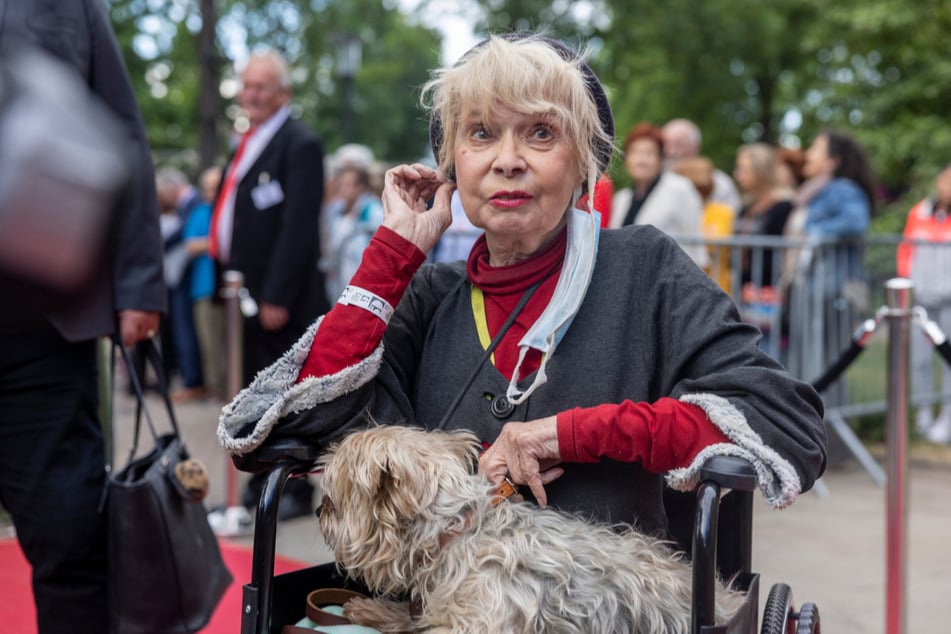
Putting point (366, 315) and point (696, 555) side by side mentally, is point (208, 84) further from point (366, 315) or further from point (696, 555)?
point (696, 555)

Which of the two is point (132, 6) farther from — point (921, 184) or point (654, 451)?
point (654, 451)

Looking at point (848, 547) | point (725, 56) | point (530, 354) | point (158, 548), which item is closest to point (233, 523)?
point (158, 548)

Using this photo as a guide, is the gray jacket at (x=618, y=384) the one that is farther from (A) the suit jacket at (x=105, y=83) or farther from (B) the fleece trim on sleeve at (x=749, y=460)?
(A) the suit jacket at (x=105, y=83)

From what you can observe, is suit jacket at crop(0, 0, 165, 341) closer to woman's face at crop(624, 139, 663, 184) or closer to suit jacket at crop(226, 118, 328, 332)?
suit jacket at crop(226, 118, 328, 332)

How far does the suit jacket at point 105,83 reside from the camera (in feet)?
8.52

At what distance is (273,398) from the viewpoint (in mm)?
2145

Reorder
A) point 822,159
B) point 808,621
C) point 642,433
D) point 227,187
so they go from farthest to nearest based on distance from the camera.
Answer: point 822,159 → point 227,187 → point 808,621 → point 642,433

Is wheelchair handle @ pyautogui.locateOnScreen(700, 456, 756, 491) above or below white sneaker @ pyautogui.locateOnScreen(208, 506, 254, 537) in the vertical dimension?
above

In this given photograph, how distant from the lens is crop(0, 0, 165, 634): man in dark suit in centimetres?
270

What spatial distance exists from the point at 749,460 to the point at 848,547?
3743mm

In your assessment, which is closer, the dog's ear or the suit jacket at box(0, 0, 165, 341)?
the dog's ear

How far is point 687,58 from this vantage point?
67.9 feet

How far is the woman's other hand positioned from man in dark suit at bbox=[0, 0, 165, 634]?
3.55 feet

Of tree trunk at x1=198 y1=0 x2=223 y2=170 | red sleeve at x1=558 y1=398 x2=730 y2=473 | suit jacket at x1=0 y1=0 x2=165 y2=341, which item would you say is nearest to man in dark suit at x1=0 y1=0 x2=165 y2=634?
suit jacket at x1=0 y1=0 x2=165 y2=341
